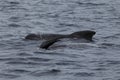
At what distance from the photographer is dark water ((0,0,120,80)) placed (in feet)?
55.7

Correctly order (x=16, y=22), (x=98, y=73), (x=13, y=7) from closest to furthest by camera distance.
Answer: (x=98, y=73)
(x=16, y=22)
(x=13, y=7)

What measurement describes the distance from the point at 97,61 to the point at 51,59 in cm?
146

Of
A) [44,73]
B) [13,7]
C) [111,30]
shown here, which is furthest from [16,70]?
[13,7]

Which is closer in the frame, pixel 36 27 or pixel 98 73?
pixel 98 73

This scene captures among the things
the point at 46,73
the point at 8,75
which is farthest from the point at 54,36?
the point at 8,75

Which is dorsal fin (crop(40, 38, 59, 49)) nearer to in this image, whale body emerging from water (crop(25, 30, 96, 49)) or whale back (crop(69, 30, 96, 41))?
whale body emerging from water (crop(25, 30, 96, 49))

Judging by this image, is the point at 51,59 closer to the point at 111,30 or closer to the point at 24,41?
the point at 24,41

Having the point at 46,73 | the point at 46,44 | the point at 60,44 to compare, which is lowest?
the point at 46,73

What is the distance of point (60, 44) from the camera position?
68.5ft

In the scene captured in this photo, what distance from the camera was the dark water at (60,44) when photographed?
17.0m

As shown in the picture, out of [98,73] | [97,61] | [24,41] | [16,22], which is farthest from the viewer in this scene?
[16,22]

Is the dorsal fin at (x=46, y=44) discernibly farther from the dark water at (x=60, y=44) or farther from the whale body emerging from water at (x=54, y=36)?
the dark water at (x=60, y=44)

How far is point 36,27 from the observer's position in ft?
85.8

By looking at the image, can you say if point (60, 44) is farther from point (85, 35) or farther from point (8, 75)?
point (8, 75)
